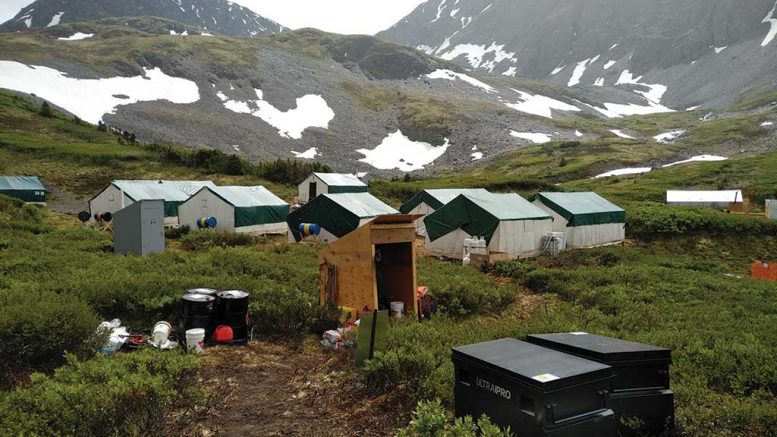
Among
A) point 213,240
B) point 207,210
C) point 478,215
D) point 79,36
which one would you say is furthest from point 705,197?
point 79,36

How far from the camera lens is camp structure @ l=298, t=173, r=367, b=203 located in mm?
45594

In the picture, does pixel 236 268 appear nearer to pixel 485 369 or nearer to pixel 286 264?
pixel 286 264

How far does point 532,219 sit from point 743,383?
18.8 metres

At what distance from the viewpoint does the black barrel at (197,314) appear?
358 inches

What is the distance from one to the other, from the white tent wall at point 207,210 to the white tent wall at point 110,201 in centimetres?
378

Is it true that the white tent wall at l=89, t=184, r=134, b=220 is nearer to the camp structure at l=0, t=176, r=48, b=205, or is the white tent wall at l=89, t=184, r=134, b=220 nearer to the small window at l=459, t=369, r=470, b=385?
the camp structure at l=0, t=176, r=48, b=205

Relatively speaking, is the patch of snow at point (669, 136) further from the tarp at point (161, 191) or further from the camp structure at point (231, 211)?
the tarp at point (161, 191)

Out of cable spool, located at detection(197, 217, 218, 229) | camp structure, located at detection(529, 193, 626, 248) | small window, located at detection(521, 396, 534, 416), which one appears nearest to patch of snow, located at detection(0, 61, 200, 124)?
cable spool, located at detection(197, 217, 218, 229)

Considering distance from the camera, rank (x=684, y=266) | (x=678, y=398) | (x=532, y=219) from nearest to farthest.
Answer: (x=678, y=398) < (x=684, y=266) < (x=532, y=219)

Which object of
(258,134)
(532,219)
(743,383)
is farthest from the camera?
(258,134)

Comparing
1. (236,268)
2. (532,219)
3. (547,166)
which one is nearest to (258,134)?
(547,166)

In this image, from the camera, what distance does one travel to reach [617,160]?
8025 centimetres

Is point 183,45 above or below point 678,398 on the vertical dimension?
above

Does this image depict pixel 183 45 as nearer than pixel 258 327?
No
